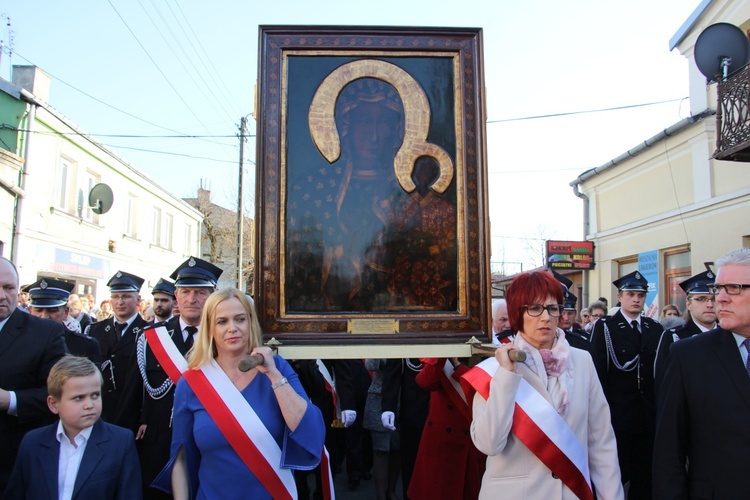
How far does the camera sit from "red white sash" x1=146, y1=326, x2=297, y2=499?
255 cm

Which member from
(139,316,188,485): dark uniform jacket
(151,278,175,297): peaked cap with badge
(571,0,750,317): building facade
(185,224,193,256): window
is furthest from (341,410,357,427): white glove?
(185,224,193,256): window

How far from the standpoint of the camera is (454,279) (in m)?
2.92

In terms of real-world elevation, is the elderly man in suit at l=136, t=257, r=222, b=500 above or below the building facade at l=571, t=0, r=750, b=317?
below

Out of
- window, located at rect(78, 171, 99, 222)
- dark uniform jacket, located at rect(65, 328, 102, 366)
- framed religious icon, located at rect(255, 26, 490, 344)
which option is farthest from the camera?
window, located at rect(78, 171, 99, 222)

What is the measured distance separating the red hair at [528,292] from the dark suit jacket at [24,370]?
2351 mm

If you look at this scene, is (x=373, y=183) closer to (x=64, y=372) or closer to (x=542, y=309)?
(x=542, y=309)

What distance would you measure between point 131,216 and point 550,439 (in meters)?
20.1

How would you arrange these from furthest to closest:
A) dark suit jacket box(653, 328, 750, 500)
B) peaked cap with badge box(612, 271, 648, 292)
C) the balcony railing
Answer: the balcony railing < peaked cap with badge box(612, 271, 648, 292) < dark suit jacket box(653, 328, 750, 500)

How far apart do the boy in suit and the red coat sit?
6.07ft

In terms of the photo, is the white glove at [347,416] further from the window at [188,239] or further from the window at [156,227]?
the window at [188,239]

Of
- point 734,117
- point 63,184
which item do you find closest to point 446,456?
point 734,117

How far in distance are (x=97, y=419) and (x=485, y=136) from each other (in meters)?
2.32

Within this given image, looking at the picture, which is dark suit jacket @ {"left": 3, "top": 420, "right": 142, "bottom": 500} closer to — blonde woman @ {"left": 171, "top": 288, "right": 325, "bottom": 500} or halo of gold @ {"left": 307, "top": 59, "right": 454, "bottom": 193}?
blonde woman @ {"left": 171, "top": 288, "right": 325, "bottom": 500}

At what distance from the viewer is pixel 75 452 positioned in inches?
111
